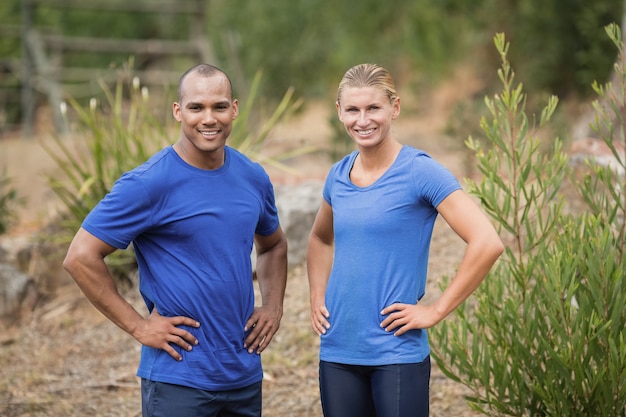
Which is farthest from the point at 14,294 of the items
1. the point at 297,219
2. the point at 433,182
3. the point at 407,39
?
the point at 407,39

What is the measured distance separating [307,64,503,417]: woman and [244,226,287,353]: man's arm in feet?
0.69

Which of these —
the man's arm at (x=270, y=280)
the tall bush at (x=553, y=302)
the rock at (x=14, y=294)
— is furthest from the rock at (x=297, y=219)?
the man's arm at (x=270, y=280)

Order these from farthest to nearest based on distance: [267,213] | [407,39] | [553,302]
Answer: [407,39], [553,302], [267,213]

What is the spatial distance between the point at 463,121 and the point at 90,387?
17.5 ft

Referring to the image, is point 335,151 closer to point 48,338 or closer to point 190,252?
point 48,338

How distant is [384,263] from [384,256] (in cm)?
2

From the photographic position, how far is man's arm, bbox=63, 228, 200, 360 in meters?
2.89

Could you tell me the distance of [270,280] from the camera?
337 centimetres

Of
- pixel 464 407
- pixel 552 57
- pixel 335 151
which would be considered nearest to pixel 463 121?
pixel 335 151

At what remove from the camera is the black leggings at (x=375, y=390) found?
2885 mm

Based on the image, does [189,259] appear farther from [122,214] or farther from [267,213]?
[267,213]

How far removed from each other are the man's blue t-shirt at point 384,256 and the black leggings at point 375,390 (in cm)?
4

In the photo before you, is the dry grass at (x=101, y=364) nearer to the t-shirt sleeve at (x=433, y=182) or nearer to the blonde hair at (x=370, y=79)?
the t-shirt sleeve at (x=433, y=182)

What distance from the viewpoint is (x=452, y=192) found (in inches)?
113
